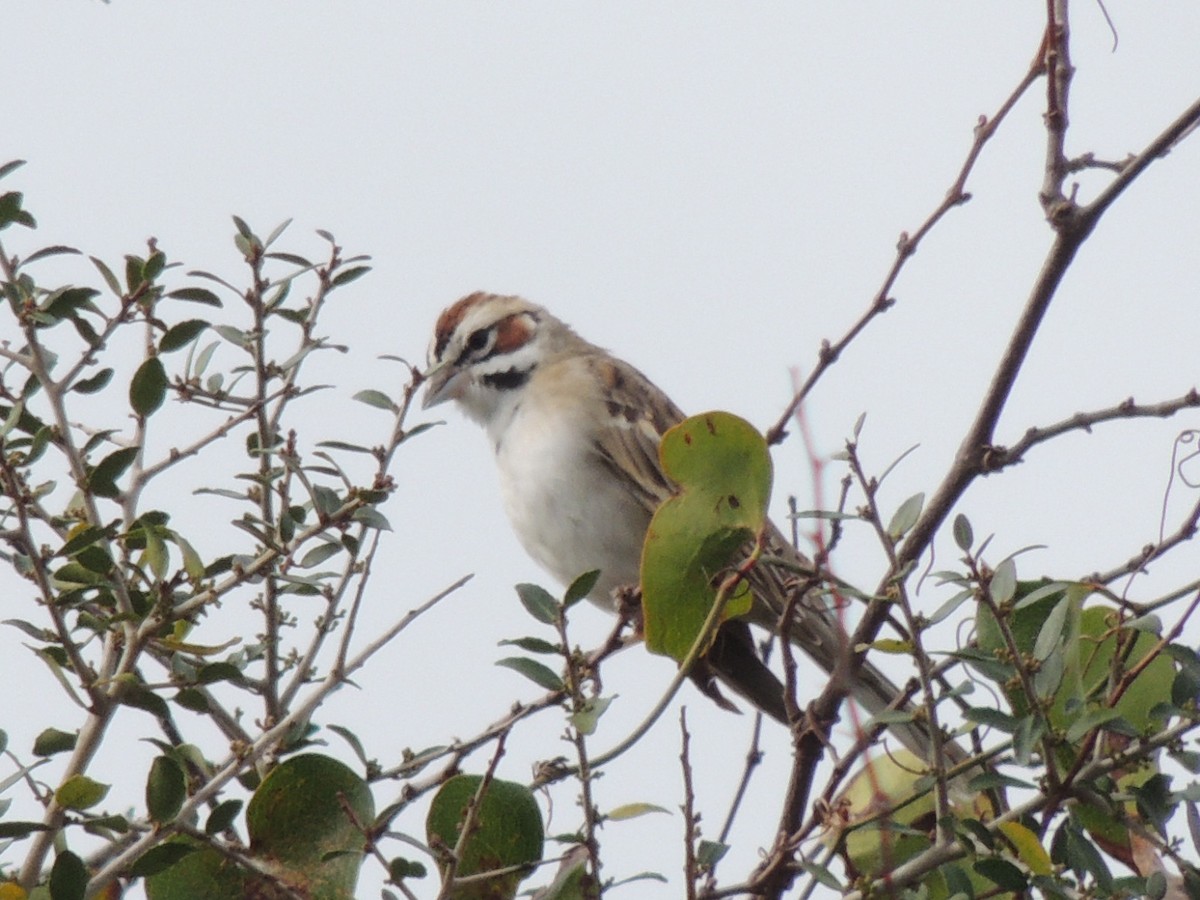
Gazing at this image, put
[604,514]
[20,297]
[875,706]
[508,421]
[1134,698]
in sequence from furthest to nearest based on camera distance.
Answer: [508,421]
[604,514]
[875,706]
[20,297]
[1134,698]

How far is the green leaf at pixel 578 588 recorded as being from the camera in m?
1.93

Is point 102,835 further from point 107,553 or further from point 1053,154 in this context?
point 1053,154

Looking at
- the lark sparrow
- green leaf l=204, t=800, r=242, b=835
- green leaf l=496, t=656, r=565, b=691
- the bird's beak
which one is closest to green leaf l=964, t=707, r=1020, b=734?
green leaf l=496, t=656, r=565, b=691

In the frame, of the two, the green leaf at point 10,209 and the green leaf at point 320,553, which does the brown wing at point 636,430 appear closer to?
the green leaf at point 320,553

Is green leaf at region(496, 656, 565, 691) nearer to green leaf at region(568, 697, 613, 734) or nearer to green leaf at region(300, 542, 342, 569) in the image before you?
green leaf at region(568, 697, 613, 734)

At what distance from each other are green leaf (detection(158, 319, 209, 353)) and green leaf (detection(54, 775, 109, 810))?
2.12 ft

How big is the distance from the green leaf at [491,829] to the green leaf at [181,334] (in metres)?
0.73

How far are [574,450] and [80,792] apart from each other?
7.85 ft

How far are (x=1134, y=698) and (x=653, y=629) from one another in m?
0.50

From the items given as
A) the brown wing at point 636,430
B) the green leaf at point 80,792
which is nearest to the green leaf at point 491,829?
the green leaf at point 80,792

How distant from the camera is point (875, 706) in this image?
351cm

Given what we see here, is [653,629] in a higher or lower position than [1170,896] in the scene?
higher

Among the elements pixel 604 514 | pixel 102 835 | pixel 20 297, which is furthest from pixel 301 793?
pixel 604 514

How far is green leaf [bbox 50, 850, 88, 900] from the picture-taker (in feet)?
5.51
